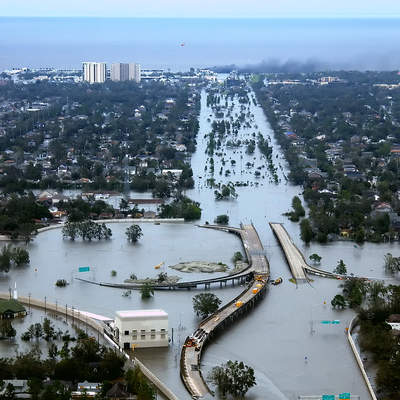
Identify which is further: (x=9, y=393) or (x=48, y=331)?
(x=48, y=331)

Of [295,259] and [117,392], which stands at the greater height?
[117,392]

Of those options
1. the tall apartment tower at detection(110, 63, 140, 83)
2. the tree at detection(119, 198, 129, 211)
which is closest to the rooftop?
the tree at detection(119, 198, 129, 211)

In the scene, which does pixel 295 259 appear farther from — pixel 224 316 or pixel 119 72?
pixel 119 72

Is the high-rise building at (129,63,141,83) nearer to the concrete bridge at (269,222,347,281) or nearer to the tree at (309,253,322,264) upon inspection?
the concrete bridge at (269,222,347,281)

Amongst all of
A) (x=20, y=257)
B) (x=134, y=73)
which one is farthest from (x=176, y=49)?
(x=20, y=257)

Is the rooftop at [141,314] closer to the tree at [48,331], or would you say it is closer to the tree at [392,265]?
the tree at [48,331]

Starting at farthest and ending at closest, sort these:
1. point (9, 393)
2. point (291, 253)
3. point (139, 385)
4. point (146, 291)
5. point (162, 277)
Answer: point (291, 253), point (162, 277), point (146, 291), point (139, 385), point (9, 393)

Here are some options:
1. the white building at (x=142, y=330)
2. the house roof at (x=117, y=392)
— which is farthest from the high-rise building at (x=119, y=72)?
the house roof at (x=117, y=392)

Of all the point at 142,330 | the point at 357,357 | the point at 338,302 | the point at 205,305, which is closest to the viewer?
the point at 357,357
